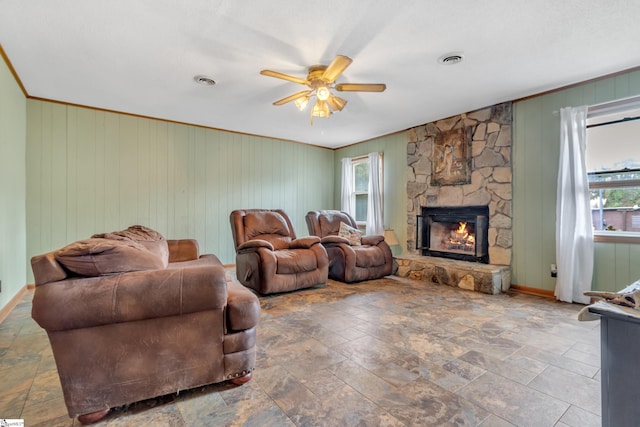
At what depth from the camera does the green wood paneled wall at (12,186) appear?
282 cm

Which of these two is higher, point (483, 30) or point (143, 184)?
point (483, 30)

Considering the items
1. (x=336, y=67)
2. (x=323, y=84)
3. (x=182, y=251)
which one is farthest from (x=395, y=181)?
(x=182, y=251)

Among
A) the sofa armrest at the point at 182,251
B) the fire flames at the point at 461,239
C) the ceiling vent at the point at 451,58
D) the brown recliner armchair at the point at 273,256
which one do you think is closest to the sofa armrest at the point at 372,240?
the brown recliner armchair at the point at 273,256

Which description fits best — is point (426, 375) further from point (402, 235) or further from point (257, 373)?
point (402, 235)

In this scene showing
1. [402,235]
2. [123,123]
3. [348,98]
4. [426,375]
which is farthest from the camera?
[402,235]

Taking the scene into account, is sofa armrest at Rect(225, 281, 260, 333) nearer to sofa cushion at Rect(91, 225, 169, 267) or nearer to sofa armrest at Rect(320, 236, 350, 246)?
sofa cushion at Rect(91, 225, 169, 267)

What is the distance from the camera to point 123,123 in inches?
171

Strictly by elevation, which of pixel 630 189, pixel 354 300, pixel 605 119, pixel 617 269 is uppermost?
pixel 605 119

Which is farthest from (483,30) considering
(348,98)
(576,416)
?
(576,416)

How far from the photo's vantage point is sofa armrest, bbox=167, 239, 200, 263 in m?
3.19

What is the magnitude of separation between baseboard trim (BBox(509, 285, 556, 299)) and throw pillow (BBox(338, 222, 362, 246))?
210 cm

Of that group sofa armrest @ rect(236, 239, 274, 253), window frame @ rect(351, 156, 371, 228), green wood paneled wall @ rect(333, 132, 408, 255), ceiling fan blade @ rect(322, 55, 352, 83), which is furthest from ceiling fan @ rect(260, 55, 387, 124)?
window frame @ rect(351, 156, 371, 228)

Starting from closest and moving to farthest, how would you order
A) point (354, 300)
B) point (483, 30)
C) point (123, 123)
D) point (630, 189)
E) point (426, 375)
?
point (426, 375) < point (483, 30) < point (630, 189) < point (354, 300) < point (123, 123)

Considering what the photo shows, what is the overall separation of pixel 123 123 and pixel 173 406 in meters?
4.21
